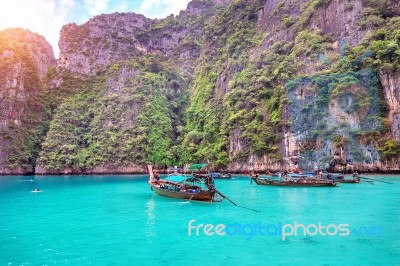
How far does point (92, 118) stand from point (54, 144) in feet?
42.0

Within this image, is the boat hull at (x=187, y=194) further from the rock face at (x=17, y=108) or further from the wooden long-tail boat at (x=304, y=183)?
the rock face at (x=17, y=108)

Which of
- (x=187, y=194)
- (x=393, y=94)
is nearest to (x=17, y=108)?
(x=187, y=194)

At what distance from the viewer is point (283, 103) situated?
178 feet

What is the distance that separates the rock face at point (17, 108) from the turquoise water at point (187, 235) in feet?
181

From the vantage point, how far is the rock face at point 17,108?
74188 millimetres

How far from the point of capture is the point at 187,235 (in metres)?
15.2

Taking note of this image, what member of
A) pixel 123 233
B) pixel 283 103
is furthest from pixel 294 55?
pixel 123 233

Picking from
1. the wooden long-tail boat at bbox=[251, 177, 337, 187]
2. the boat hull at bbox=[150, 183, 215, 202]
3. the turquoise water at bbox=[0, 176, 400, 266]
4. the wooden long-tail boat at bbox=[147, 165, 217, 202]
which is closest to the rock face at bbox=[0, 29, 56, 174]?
the turquoise water at bbox=[0, 176, 400, 266]

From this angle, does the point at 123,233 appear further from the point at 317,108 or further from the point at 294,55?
the point at 294,55

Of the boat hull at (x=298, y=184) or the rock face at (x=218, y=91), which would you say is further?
the rock face at (x=218, y=91)

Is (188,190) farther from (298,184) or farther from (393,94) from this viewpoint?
(393,94)

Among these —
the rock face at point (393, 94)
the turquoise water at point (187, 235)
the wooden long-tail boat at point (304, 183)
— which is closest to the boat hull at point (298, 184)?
the wooden long-tail boat at point (304, 183)

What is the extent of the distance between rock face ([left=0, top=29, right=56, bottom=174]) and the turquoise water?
55.3 meters

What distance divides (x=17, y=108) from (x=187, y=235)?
3231 inches
